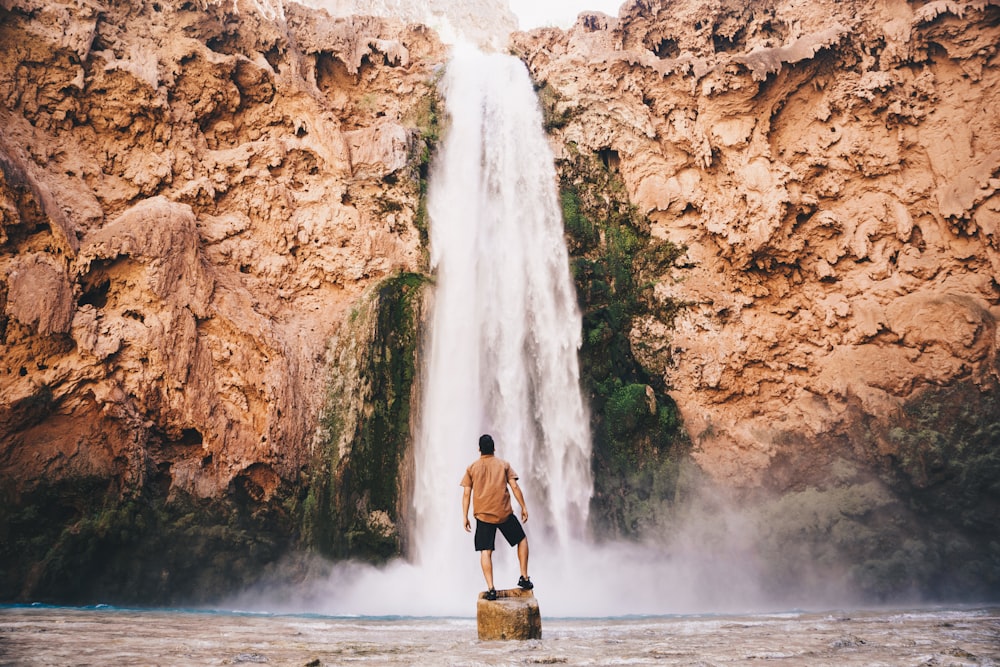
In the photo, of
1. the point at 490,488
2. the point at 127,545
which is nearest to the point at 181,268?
the point at 127,545

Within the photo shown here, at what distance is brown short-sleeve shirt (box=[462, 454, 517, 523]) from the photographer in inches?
222

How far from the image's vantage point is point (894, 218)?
15.3 metres

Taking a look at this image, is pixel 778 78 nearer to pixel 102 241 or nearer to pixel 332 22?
pixel 332 22

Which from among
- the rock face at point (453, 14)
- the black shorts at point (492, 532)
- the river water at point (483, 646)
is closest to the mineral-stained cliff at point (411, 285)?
the river water at point (483, 646)

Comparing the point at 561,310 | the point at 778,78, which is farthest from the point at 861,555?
the point at 778,78

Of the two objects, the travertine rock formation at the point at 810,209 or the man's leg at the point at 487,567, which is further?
the travertine rock formation at the point at 810,209

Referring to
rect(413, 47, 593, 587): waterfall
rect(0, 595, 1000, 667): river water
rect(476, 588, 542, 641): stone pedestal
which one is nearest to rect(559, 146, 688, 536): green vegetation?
rect(413, 47, 593, 587): waterfall

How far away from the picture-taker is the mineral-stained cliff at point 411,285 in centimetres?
1204

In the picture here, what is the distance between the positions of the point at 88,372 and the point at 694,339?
13573mm

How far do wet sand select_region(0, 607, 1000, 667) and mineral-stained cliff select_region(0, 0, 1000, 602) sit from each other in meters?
6.57

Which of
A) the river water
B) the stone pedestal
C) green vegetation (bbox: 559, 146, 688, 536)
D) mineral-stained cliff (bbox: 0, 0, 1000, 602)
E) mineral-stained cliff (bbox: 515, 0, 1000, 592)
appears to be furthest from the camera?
green vegetation (bbox: 559, 146, 688, 536)

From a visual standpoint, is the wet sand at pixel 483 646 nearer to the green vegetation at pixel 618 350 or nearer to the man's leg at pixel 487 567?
the man's leg at pixel 487 567

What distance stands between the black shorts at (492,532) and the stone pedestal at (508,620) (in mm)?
688

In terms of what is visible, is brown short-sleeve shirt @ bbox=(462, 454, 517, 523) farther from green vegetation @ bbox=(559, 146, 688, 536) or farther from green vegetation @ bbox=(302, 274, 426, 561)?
green vegetation @ bbox=(559, 146, 688, 536)
